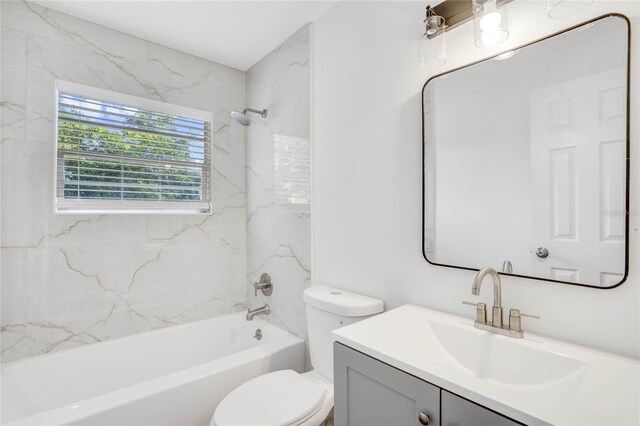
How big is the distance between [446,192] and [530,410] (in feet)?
2.53

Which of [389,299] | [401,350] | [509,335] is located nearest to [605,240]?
[509,335]

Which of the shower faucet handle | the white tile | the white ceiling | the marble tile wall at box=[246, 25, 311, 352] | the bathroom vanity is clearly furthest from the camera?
the shower faucet handle

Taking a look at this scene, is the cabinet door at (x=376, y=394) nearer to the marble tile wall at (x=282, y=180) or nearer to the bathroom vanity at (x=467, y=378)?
the bathroom vanity at (x=467, y=378)

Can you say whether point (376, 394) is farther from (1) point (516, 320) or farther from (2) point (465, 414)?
(1) point (516, 320)

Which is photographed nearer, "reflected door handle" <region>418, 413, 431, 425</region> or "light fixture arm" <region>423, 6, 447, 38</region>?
"reflected door handle" <region>418, 413, 431, 425</region>

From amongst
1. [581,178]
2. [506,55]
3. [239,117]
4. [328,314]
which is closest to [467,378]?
[581,178]

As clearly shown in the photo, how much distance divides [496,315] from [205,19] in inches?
84.5

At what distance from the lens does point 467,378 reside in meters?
0.76

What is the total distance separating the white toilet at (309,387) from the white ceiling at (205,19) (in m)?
1.60

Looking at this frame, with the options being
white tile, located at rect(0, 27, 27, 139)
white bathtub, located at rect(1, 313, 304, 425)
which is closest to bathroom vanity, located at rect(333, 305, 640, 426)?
white bathtub, located at rect(1, 313, 304, 425)

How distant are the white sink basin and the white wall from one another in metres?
0.13

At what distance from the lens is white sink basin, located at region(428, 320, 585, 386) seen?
846mm

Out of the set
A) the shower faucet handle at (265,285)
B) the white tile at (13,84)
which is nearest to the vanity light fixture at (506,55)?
the shower faucet handle at (265,285)

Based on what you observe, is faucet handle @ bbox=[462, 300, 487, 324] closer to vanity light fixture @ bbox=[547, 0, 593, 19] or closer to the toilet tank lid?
the toilet tank lid
